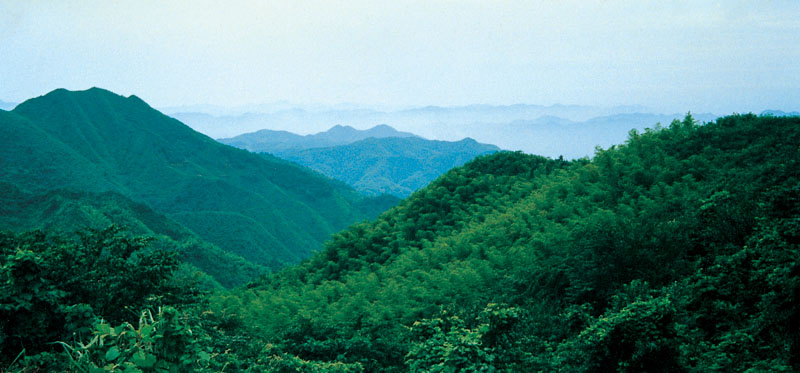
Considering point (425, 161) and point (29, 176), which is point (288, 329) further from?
point (425, 161)

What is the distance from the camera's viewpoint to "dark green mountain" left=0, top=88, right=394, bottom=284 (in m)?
60.2

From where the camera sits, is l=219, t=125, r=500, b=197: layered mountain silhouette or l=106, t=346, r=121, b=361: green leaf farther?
l=219, t=125, r=500, b=197: layered mountain silhouette

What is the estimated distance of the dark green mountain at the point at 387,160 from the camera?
161000 millimetres

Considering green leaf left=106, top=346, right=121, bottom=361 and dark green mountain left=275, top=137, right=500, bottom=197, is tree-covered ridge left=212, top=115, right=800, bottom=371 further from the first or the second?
dark green mountain left=275, top=137, right=500, bottom=197

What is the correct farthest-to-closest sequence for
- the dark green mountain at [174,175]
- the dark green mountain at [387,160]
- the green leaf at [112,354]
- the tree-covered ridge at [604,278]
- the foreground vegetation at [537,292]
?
the dark green mountain at [387,160], the dark green mountain at [174,175], the tree-covered ridge at [604,278], the foreground vegetation at [537,292], the green leaf at [112,354]

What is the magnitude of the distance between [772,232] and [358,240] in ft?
49.8

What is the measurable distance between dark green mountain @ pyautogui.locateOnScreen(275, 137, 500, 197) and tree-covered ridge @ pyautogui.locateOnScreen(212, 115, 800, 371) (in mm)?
132718

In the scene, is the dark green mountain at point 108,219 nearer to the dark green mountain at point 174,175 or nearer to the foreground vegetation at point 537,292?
the dark green mountain at point 174,175

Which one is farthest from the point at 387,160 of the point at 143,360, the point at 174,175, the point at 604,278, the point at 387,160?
the point at 143,360

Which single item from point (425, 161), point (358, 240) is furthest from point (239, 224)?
point (425, 161)

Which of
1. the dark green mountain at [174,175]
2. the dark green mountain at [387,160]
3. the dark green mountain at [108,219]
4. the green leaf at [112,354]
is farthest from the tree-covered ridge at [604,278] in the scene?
the dark green mountain at [387,160]

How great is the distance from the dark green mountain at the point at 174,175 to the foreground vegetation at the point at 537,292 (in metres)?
45.9

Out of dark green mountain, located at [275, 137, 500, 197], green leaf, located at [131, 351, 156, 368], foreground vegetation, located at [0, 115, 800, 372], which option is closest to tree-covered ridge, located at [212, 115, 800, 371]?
foreground vegetation, located at [0, 115, 800, 372]

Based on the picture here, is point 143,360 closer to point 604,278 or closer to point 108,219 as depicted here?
point 604,278
